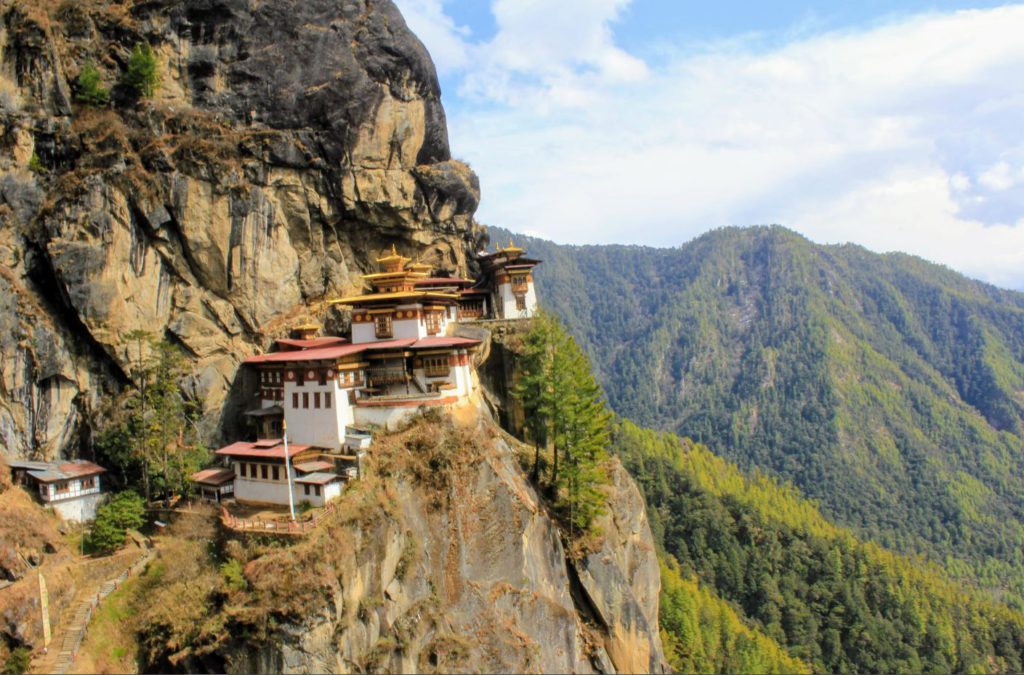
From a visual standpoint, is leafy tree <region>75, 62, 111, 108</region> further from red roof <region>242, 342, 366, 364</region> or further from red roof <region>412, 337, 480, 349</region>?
red roof <region>412, 337, 480, 349</region>

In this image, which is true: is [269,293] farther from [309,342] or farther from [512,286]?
[512,286]

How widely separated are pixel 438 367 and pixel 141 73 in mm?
26369

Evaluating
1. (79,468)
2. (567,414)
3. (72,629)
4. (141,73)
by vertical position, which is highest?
(141,73)

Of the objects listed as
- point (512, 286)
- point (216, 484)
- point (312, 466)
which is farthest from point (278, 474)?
point (512, 286)

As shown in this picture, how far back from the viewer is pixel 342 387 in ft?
125

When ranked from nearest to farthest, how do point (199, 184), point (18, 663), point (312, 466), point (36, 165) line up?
point (18, 663)
point (312, 466)
point (36, 165)
point (199, 184)

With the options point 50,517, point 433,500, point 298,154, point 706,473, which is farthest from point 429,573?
point 706,473

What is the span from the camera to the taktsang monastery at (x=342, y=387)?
3572 centimetres

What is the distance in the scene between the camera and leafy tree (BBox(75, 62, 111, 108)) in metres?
43.8

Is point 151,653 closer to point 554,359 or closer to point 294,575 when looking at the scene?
point 294,575

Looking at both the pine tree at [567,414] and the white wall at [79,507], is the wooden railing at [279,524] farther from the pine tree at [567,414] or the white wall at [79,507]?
the pine tree at [567,414]

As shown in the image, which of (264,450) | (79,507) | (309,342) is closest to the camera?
(264,450)

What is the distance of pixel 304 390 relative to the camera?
38750 millimetres

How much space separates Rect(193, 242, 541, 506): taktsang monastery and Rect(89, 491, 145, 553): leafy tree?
3.07 metres
